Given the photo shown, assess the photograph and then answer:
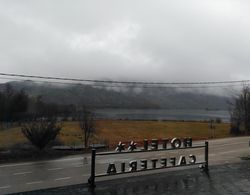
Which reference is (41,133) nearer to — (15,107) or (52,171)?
(52,171)

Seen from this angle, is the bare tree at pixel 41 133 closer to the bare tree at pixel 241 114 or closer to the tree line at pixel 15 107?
the bare tree at pixel 241 114

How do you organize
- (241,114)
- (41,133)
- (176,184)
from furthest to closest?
(241,114), (41,133), (176,184)

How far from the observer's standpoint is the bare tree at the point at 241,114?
2741 inches

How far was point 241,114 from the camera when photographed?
7231 centimetres

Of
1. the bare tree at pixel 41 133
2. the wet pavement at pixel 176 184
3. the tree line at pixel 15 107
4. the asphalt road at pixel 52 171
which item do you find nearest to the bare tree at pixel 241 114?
the tree line at pixel 15 107

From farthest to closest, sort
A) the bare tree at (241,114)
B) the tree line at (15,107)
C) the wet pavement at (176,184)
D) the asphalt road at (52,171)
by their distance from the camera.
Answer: the tree line at (15,107) < the bare tree at (241,114) < the asphalt road at (52,171) < the wet pavement at (176,184)

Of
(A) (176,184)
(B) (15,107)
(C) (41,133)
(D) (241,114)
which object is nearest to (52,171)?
(A) (176,184)

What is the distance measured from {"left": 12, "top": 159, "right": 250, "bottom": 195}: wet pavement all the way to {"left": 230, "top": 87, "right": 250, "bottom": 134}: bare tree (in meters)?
47.4

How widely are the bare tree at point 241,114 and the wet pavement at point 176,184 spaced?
47365 millimetres

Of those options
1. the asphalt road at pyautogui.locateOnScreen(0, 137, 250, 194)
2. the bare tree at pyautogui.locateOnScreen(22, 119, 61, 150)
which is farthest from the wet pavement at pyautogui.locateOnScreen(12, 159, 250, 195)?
the bare tree at pyautogui.locateOnScreen(22, 119, 61, 150)

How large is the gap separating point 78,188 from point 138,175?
4.50 meters

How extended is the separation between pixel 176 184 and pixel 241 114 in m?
55.3

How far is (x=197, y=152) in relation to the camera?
116ft

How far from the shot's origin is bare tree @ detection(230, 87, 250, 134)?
228 feet
